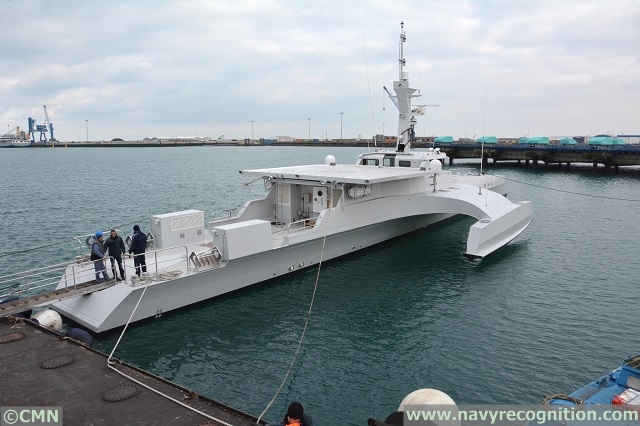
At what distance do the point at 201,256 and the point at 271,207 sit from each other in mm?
7183

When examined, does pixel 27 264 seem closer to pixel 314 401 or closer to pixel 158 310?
pixel 158 310

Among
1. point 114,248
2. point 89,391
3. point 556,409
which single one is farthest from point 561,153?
point 89,391

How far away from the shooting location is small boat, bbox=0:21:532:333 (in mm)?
13883

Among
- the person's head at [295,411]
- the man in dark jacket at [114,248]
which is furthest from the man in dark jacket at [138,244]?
the person's head at [295,411]

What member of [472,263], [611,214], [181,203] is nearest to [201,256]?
[472,263]

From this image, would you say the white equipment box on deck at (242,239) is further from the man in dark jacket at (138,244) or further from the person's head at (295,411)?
the person's head at (295,411)

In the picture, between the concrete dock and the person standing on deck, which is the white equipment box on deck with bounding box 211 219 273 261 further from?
the concrete dock

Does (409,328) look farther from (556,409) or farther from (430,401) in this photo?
(430,401)

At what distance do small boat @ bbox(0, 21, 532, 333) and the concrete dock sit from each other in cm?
332

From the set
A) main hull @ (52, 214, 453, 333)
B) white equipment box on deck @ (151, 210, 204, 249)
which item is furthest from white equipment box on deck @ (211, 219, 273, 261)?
white equipment box on deck @ (151, 210, 204, 249)

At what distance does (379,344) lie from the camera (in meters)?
13.0

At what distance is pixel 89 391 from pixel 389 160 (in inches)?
793

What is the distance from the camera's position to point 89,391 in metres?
8.03

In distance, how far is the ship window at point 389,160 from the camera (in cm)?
2525
